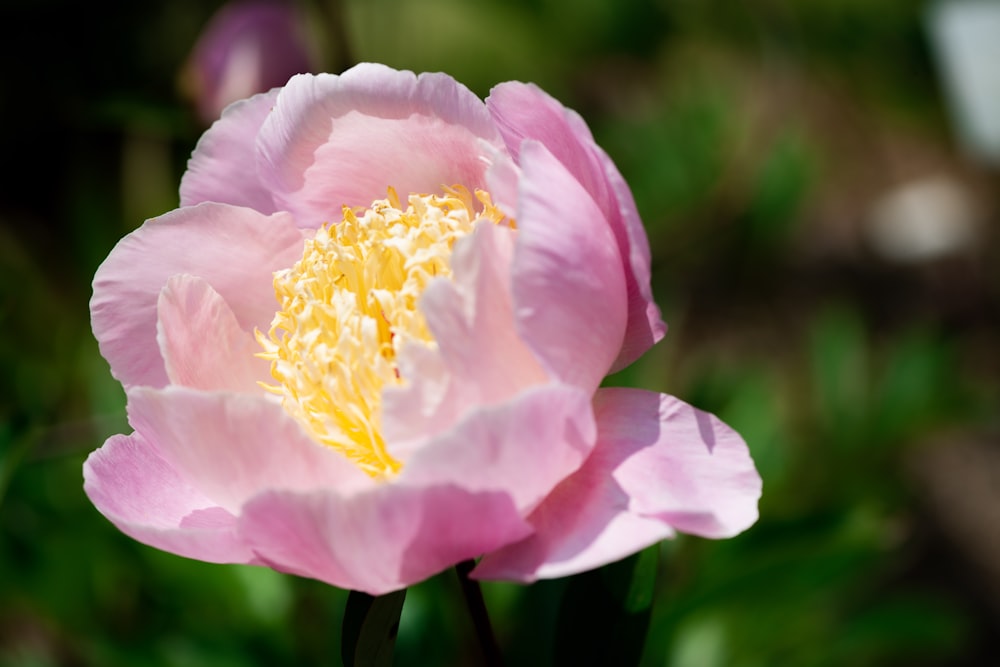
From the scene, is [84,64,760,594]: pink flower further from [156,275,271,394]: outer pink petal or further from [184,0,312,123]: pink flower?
[184,0,312,123]: pink flower

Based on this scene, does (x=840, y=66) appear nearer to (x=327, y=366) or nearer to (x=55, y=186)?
(x=55, y=186)

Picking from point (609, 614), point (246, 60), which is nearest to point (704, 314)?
point (246, 60)

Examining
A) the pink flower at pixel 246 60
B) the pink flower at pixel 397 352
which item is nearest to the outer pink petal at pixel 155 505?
the pink flower at pixel 397 352

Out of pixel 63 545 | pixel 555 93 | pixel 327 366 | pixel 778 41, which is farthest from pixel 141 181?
pixel 778 41

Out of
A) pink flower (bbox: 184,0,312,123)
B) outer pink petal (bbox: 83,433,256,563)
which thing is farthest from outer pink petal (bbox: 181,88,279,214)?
pink flower (bbox: 184,0,312,123)

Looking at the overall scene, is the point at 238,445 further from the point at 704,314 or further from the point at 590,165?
the point at 704,314
